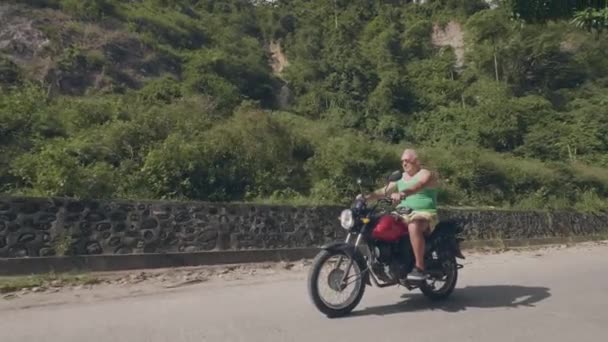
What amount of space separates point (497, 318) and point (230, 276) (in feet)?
14.7

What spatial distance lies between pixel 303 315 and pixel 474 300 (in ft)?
6.85

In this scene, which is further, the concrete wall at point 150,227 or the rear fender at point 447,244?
the concrete wall at point 150,227

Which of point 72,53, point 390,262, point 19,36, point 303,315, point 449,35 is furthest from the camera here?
point 449,35

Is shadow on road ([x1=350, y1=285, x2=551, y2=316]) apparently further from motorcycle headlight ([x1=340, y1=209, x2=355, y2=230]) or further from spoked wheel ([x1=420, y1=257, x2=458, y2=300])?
motorcycle headlight ([x1=340, y1=209, x2=355, y2=230])

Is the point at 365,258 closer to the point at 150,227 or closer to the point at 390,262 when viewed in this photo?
the point at 390,262

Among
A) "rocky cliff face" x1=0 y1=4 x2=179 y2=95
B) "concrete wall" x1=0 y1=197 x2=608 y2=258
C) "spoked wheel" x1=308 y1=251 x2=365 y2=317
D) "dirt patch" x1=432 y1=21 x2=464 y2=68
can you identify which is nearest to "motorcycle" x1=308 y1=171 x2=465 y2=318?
"spoked wheel" x1=308 y1=251 x2=365 y2=317

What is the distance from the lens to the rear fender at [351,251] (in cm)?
538

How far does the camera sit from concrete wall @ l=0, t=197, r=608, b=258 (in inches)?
Answer: 345

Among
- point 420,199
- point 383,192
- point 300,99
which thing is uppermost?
point 300,99

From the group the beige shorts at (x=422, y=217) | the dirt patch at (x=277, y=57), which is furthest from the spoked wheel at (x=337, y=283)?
the dirt patch at (x=277, y=57)

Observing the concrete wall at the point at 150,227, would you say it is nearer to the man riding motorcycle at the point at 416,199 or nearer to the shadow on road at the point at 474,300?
the shadow on road at the point at 474,300

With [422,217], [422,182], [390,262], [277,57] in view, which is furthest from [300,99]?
[390,262]

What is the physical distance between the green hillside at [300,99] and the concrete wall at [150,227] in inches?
24.5

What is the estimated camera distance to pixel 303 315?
556 centimetres
